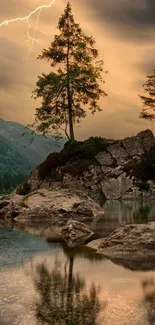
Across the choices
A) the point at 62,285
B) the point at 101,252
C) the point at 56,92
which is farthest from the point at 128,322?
the point at 56,92

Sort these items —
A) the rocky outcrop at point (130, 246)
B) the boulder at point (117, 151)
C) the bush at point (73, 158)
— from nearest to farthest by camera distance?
the rocky outcrop at point (130, 246) → the bush at point (73, 158) → the boulder at point (117, 151)

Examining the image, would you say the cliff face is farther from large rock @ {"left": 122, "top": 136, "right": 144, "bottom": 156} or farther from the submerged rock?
the submerged rock

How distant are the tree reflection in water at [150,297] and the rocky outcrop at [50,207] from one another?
12.4 meters

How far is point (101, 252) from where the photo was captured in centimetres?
1146

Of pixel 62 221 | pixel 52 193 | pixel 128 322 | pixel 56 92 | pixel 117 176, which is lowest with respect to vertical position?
pixel 128 322

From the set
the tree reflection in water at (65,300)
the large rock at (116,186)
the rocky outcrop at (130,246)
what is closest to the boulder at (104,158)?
the large rock at (116,186)

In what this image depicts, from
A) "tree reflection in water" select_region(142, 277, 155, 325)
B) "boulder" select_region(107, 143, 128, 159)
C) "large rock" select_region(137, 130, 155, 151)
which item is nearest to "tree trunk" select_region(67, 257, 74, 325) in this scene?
"tree reflection in water" select_region(142, 277, 155, 325)

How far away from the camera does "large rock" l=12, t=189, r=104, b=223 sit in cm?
2073

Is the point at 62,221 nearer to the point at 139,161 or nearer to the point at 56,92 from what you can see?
the point at 139,161

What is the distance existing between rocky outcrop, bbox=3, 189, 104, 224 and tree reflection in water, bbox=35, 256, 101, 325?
11.6 meters

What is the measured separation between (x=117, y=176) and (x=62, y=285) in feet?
118

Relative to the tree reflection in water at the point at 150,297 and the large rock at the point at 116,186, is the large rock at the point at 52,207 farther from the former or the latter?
the large rock at the point at 116,186

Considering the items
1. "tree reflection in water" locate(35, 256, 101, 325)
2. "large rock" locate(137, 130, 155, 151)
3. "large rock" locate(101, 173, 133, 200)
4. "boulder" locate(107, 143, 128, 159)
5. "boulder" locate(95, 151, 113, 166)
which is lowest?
"tree reflection in water" locate(35, 256, 101, 325)

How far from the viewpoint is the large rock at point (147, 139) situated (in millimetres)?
48316
